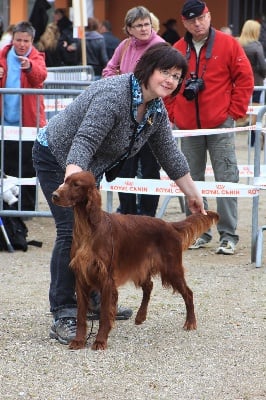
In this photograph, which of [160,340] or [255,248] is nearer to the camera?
[160,340]

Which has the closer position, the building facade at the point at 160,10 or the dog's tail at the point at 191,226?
the dog's tail at the point at 191,226

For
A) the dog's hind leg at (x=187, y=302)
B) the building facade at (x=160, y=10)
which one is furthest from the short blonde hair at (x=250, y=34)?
the dog's hind leg at (x=187, y=302)

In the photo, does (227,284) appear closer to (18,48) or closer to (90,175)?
(90,175)

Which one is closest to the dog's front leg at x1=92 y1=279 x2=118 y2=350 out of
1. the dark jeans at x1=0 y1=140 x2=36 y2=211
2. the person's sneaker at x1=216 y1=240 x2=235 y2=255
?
the person's sneaker at x1=216 y1=240 x2=235 y2=255

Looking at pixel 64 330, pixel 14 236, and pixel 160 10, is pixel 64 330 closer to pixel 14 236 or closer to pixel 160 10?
pixel 14 236

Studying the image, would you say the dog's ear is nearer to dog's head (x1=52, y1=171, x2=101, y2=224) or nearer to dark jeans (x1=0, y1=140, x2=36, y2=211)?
dog's head (x1=52, y1=171, x2=101, y2=224)

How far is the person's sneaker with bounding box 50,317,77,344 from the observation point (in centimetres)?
548

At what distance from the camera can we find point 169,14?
79.8 ft

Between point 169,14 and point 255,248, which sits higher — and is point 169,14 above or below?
above

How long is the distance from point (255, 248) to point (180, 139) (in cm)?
131

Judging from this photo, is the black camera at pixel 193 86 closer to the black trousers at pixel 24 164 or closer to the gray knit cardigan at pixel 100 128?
the black trousers at pixel 24 164

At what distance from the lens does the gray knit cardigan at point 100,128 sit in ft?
16.4

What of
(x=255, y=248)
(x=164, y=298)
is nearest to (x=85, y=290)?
(x=164, y=298)

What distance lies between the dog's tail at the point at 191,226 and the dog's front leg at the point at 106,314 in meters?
0.65
